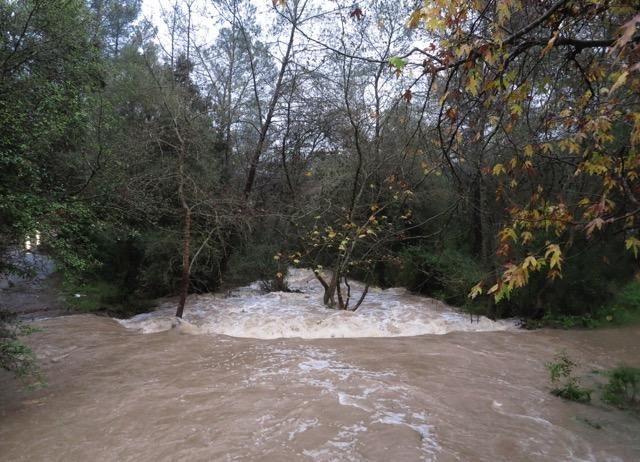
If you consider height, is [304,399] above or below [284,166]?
below

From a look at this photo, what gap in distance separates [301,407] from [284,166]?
9268 millimetres

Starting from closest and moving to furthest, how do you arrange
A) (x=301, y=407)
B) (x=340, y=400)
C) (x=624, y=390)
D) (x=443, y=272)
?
Answer: 1. (x=301, y=407)
2. (x=340, y=400)
3. (x=624, y=390)
4. (x=443, y=272)

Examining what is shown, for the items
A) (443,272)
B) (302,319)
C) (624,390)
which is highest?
(443,272)

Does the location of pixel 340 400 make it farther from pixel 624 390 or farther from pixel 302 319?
pixel 302 319

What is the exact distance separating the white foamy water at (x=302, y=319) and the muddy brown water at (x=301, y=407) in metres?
1.47

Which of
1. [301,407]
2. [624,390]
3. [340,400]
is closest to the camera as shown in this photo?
[301,407]

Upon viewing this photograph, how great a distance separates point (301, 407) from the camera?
17.6ft

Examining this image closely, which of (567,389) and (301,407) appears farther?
(567,389)

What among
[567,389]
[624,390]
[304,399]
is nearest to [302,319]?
[304,399]

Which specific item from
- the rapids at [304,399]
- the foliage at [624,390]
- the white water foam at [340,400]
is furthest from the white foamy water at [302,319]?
the foliage at [624,390]

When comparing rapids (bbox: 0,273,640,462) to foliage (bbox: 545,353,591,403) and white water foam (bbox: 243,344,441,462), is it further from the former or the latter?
foliage (bbox: 545,353,591,403)

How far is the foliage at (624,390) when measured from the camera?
559 centimetres

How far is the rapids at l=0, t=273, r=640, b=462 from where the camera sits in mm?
4402

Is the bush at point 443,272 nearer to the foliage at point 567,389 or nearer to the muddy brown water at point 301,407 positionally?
the muddy brown water at point 301,407
